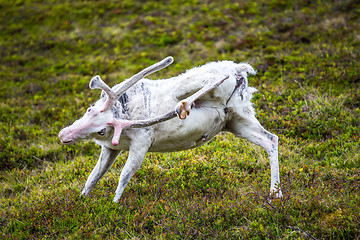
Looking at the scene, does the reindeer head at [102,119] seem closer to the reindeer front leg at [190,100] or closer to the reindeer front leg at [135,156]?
the reindeer front leg at [135,156]

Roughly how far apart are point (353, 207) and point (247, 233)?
4.92ft

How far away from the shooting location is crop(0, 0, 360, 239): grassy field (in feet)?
16.6

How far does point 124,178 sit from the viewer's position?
535cm

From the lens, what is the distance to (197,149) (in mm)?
7914

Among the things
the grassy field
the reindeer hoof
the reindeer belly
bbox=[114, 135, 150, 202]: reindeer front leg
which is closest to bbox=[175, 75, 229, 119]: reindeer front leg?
the reindeer hoof

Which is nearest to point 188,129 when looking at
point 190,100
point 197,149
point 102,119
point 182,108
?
point 190,100

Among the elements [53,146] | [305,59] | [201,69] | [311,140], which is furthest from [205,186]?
[305,59]

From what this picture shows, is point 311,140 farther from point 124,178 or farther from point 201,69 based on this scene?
point 124,178

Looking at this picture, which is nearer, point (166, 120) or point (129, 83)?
point (166, 120)

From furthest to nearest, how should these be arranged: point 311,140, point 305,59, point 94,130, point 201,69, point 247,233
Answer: point 305,59 < point 311,140 < point 201,69 < point 94,130 < point 247,233

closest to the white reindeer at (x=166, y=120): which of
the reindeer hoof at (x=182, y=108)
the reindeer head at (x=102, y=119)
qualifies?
the reindeer head at (x=102, y=119)

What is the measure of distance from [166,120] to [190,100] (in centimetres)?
59

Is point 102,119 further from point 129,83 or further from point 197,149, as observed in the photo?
point 197,149

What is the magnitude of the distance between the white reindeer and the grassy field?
0.66 metres
